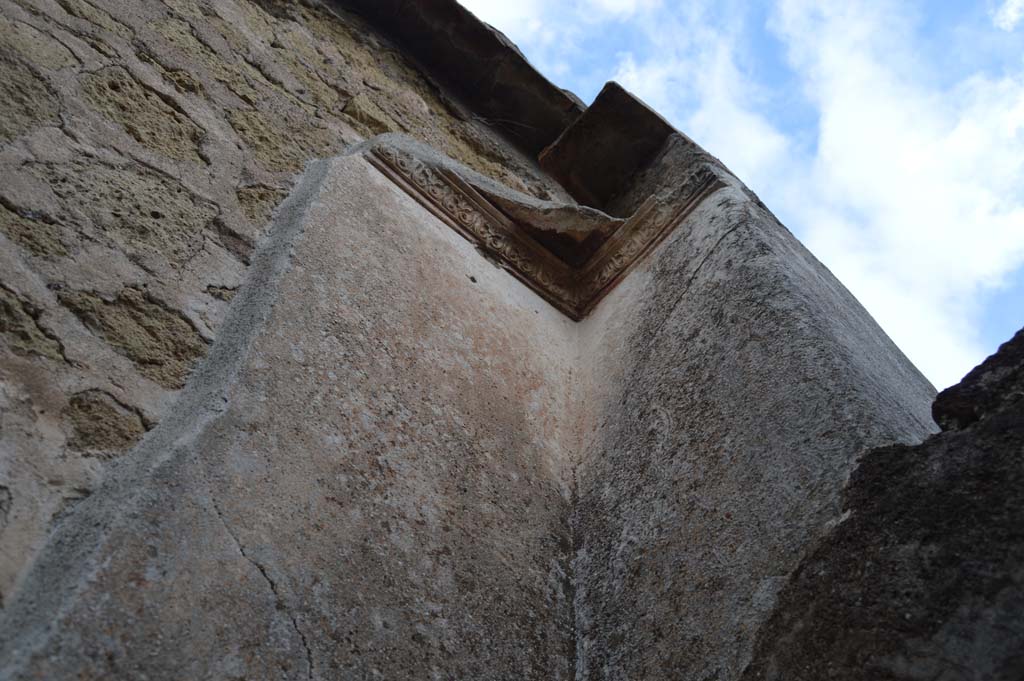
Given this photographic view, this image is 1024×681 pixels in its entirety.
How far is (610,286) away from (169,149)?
1348mm

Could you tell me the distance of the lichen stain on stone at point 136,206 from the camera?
4.91 feet

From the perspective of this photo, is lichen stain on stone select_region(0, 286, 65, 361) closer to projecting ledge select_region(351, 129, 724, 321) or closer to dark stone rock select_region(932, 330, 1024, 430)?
projecting ledge select_region(351, 129, 724, 321)

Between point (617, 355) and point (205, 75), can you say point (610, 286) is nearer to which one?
point (617, 355)

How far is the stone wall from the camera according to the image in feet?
3.85

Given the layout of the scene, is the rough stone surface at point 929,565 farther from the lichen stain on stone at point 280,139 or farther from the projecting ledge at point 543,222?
the lichen stain on stone at point 280,139

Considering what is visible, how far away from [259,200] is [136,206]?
1.13 ft

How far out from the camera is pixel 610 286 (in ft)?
8.10

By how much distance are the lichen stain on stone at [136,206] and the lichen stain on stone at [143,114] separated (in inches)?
5.4

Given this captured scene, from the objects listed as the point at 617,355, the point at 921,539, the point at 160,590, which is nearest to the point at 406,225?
the point at 617,355

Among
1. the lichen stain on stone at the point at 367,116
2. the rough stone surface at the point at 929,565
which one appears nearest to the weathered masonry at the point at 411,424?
the rough stone surface at the point at 929,565

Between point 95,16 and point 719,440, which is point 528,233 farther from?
point 95,16

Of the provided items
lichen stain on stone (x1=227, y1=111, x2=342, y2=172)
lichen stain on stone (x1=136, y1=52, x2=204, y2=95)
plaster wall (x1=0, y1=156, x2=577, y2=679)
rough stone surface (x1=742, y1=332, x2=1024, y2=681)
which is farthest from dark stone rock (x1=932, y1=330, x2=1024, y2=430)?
lichen stain on stone (x1=136, y1=52, x2=204, y2=95)

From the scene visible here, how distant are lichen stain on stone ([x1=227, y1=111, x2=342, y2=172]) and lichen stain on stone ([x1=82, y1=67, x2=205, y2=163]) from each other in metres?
0.16

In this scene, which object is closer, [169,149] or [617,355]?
[169,149]
